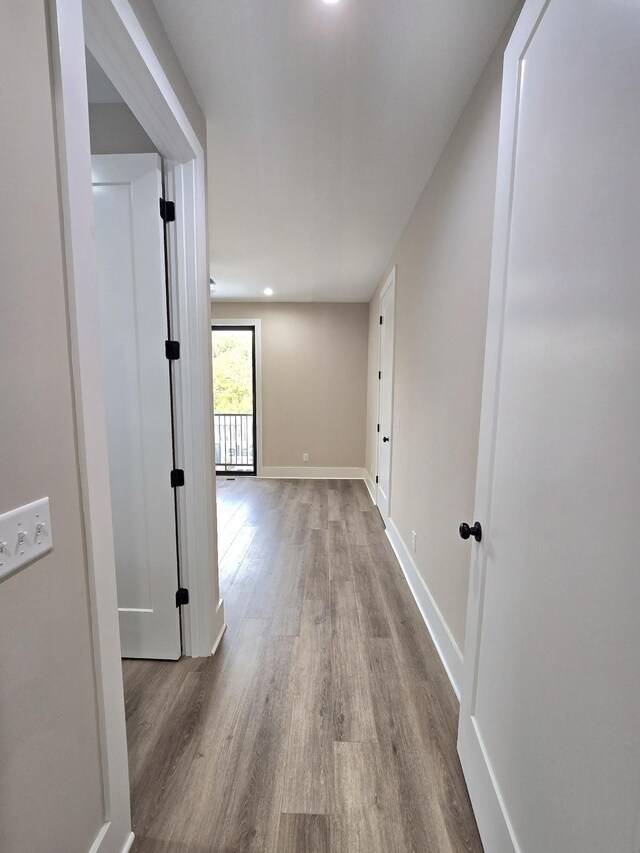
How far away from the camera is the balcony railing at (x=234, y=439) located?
6305 mm

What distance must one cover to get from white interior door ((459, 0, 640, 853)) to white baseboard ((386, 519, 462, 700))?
1.76 ft

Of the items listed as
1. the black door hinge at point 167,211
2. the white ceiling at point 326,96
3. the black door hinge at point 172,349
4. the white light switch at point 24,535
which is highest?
the white ceiling at point 326,96

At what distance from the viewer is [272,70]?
145 centimetres

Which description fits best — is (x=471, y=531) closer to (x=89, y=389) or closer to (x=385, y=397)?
(x=89, y=389)

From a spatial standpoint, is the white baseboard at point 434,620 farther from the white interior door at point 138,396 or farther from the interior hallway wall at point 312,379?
the interior hallway wall at point 312,379

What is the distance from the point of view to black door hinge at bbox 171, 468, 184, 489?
168 centimetres

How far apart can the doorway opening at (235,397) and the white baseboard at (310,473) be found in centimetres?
29

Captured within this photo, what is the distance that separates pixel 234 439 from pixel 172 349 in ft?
16.0

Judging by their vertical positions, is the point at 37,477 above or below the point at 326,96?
below

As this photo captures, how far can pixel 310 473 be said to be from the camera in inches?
216

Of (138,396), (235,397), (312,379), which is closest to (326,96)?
(138,396)

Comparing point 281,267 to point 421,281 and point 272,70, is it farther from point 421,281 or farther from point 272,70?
point 272,70

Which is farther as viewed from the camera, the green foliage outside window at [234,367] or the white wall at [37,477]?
the green foliage outside window at [234,367]

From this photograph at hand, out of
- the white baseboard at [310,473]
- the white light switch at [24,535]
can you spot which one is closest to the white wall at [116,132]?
the white light switch at [24,535]
